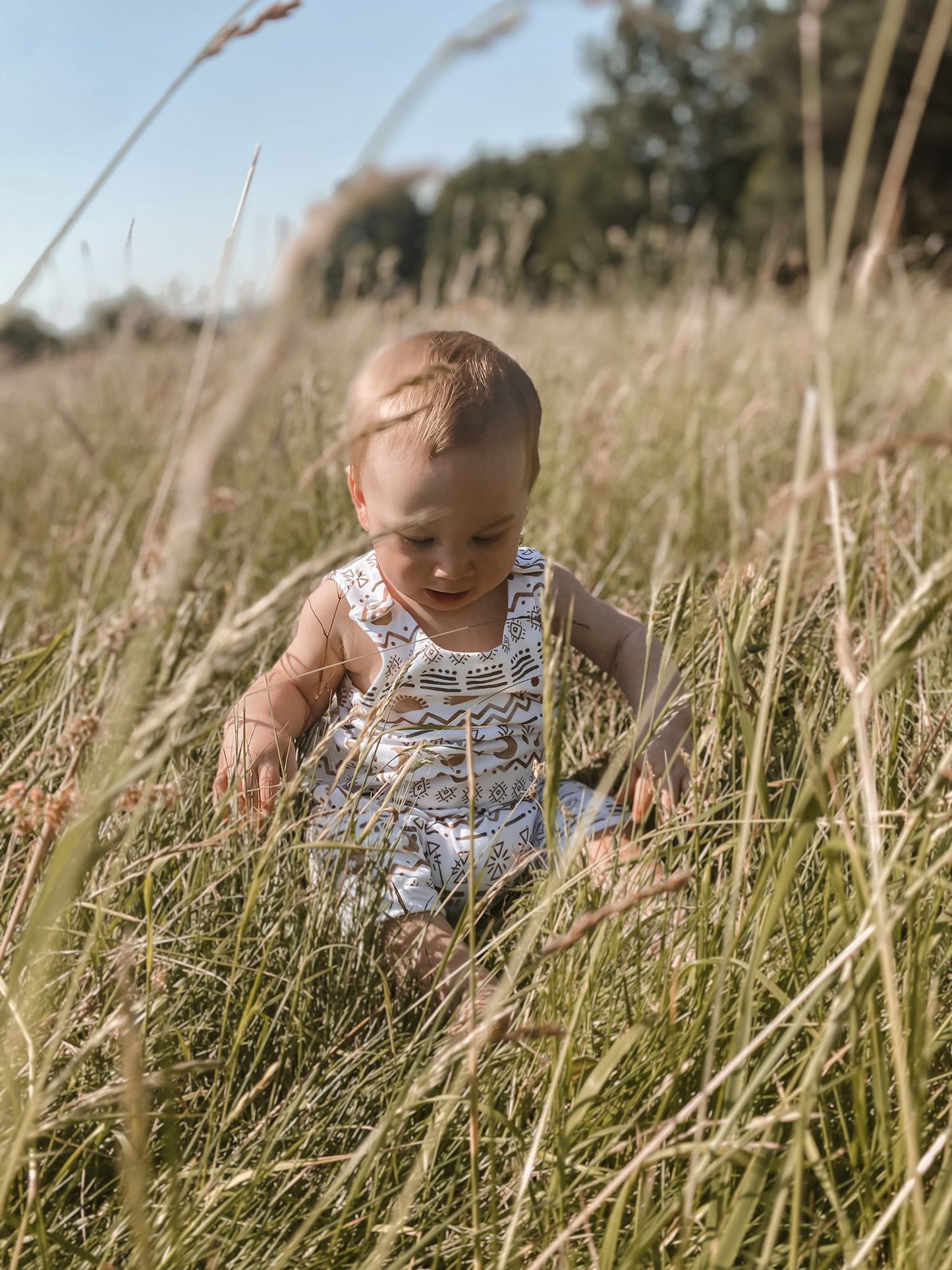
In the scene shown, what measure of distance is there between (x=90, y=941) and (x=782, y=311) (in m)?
6.89

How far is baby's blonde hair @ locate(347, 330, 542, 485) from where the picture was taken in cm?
154

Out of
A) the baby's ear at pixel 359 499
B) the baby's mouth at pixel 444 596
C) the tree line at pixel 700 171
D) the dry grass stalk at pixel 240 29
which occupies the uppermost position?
the tree line at pixel 700 171

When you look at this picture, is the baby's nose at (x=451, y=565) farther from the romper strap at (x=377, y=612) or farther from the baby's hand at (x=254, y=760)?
the baby's hand at (x=254, y=760)

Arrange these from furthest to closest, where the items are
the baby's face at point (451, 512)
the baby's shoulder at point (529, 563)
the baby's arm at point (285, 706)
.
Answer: the baby's shoulder at point (529, 563)
the baby's face at point (451, 512)
the baby's arm at point (285, 706)

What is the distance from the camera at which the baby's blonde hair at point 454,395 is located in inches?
60.5

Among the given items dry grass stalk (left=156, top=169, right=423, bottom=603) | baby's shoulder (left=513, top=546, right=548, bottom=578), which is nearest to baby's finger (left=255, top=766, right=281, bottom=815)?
baby's shoulder (left=513, top=546, right=548, bottom=578)

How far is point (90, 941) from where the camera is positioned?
85 centimetres

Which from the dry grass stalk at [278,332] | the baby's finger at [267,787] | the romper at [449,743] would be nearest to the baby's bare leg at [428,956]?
the romper at [449,743]

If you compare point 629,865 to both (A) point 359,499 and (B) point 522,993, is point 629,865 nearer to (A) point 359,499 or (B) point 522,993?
(B) point 522,993

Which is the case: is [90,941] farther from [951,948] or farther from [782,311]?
[782,311]

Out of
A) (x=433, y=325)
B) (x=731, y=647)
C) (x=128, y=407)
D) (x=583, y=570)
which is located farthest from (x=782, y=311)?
(x=731, y=647)

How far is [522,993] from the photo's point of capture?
104cm

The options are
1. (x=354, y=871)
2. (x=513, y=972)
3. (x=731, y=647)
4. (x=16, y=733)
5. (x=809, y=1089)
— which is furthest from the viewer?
(x=16, y=733)

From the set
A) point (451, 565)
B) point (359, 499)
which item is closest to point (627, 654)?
point (451, 565)
